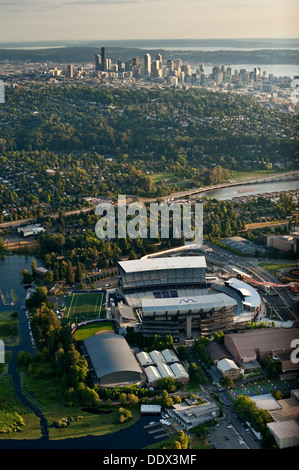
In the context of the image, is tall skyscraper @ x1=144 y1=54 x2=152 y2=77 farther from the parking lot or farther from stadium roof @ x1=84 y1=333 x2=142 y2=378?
the parking lot

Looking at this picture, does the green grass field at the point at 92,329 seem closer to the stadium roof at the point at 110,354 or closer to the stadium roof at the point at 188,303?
the stadium roof at the point at 110,354

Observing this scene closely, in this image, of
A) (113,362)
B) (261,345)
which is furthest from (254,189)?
(113,362)

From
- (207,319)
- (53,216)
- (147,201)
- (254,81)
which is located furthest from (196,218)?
(254,81)

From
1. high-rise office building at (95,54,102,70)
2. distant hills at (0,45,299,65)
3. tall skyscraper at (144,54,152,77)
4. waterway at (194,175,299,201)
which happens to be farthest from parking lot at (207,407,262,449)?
high-rise office building at (95,54,102,70)

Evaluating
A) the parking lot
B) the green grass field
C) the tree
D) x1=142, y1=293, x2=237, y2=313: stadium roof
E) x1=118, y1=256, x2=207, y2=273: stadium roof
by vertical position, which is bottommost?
the parking lot

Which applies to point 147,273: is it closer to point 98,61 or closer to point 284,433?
point 284,433

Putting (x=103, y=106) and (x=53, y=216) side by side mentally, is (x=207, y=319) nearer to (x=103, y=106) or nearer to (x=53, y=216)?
(x=53, y=216)

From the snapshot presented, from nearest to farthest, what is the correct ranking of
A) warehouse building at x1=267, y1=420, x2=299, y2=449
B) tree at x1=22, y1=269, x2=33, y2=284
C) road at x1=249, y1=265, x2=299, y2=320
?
warehouse building at x1=267, y1=420, x2=299, y2=449 → road at x1=249, y1=265, x2=299, y2=320 → tree at x1=22, y1=269, x2=33, y2=284
